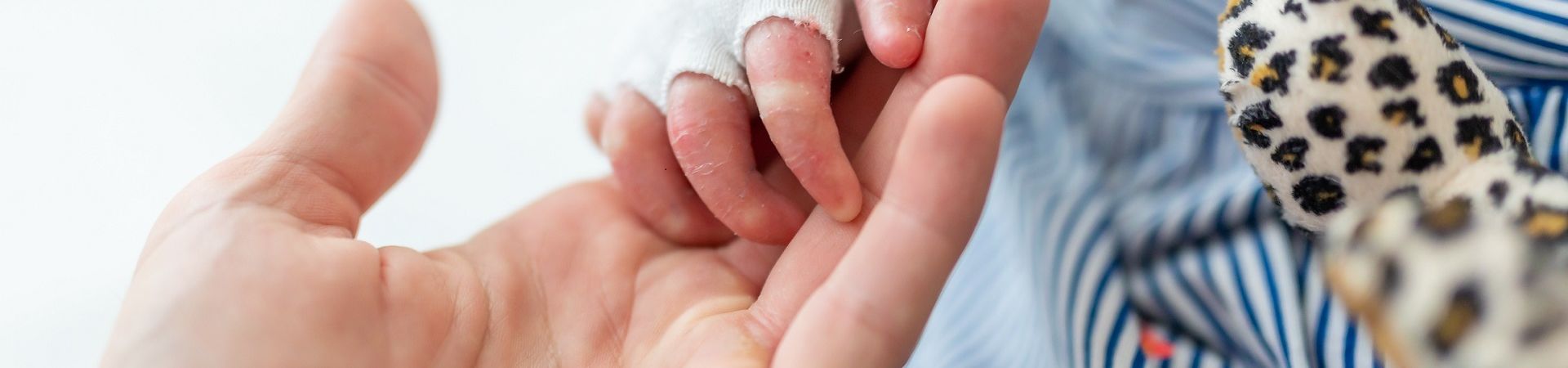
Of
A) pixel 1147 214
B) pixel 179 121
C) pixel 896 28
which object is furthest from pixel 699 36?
pixel 179 121

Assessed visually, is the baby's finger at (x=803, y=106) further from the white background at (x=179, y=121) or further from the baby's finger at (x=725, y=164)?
the white background at (x=179, y=121)

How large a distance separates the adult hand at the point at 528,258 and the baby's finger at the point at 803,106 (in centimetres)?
2

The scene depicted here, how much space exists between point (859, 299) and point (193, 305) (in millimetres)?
309

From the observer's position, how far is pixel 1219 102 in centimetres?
66

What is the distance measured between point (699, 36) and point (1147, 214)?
31 centimetres

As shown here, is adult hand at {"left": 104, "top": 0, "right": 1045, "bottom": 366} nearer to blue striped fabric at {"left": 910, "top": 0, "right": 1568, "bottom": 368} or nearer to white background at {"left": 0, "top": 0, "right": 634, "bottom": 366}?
blue striped fabric at {"left": 910, "top": 0, "right": 1568, "bottom": 368}

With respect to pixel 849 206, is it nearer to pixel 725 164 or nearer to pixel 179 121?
pixel 725 164

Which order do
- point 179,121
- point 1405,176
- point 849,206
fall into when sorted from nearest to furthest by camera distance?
point 1405,176
point 849,206
point 179,121

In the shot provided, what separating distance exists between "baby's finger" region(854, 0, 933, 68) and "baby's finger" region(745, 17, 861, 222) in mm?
37

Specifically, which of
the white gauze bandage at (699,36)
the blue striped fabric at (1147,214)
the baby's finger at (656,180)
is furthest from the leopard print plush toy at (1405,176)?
the baby's finger at (656,180)

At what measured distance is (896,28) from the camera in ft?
1.70

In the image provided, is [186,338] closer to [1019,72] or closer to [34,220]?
[1019,72]

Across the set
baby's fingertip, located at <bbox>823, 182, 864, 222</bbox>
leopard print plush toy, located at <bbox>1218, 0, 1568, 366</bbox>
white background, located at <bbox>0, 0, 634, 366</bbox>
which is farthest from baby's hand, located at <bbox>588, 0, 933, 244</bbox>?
white background, located at <bbox>0, 0, 634, 366</bbox>

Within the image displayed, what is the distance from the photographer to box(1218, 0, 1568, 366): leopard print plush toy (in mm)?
309
